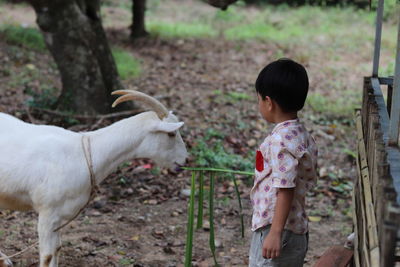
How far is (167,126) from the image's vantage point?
3.92 m

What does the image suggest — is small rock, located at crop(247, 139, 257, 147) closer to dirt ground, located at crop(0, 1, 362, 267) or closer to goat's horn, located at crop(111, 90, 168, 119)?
dirt ground, located at crop(0, 1, 362, 267)

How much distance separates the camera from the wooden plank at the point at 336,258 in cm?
371

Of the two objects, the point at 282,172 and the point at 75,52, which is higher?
the point at 282,172

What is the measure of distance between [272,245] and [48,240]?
5.44 feet

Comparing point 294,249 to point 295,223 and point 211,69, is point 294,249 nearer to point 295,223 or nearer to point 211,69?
point 295,223

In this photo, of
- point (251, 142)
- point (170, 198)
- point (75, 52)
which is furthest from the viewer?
point (251, 142)

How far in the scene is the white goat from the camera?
149 inches

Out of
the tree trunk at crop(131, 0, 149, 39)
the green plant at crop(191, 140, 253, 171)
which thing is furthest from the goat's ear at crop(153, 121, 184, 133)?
the tree trunk at crop(131, 0, 149, 39)

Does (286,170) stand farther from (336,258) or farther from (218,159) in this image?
(218,159)

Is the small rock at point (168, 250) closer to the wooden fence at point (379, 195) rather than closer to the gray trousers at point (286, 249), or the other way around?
the wooden fence at point (379, 195)

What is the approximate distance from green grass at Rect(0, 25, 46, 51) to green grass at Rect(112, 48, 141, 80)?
1500 mm

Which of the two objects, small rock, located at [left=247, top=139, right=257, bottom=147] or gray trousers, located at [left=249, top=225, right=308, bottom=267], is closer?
gray trousers, located at [left=249, top=225, right=308, bottom=267]

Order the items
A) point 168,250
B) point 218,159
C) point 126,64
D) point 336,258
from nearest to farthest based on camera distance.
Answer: point 336,258, point 168,250, point 218,159, point 126,64

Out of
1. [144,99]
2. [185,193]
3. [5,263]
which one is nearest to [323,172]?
[185,193]
